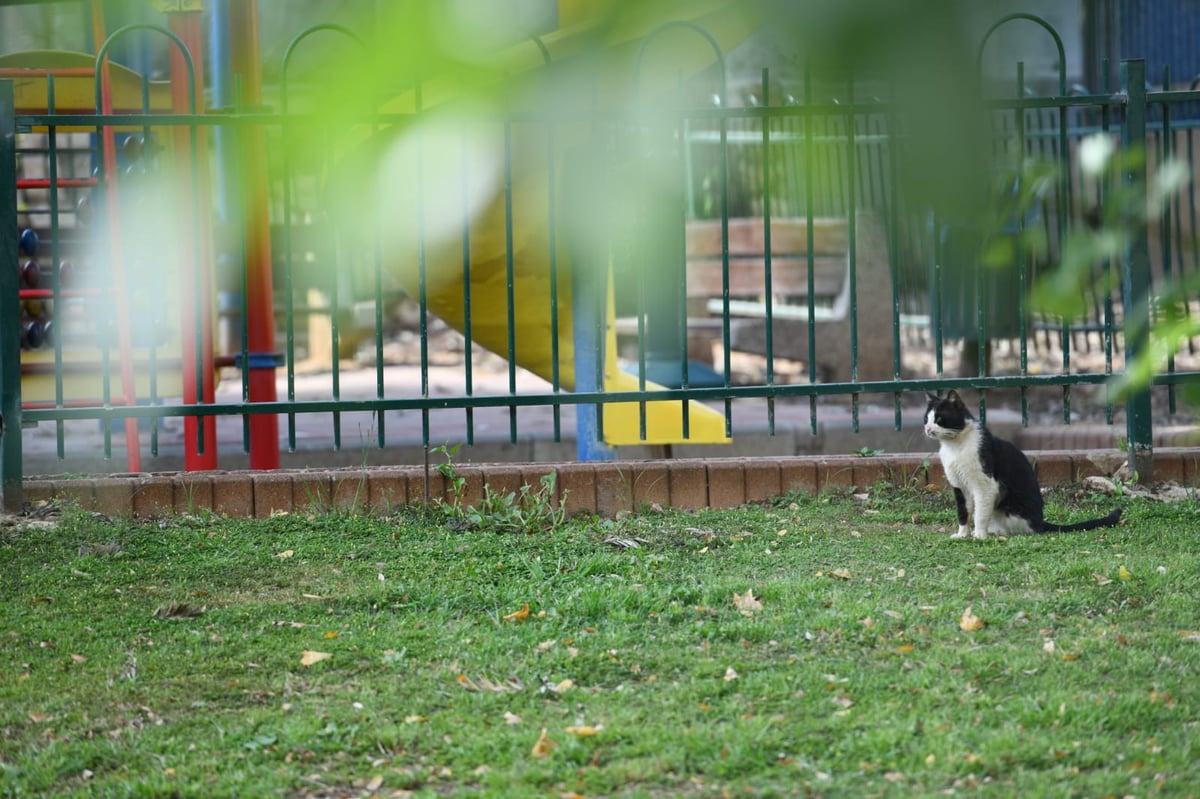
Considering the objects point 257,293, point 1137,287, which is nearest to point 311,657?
point 257,293

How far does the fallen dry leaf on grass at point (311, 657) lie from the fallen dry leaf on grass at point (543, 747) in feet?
2.52

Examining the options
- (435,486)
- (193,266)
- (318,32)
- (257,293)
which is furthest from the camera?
(257,293)

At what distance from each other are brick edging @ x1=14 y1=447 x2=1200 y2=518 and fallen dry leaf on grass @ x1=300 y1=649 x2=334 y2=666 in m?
1.68

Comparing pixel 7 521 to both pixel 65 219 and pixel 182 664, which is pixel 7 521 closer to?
pixel 182 664

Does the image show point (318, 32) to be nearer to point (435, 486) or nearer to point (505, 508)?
point (505, 508)

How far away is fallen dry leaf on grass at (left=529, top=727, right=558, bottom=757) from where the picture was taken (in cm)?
245

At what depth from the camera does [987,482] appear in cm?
423

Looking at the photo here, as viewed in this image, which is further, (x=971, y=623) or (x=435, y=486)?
(x=435, y=486)

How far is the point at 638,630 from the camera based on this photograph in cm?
324

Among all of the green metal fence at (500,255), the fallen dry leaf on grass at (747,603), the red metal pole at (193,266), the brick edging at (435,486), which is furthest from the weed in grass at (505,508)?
the red metal pole at (193,266)

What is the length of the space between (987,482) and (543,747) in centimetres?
227

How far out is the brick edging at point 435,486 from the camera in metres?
4.79

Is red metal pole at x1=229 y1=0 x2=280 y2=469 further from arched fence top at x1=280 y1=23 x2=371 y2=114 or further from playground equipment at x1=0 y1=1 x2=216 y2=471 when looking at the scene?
arched fence top at x1=280 y1=23 x2=371 y2=114

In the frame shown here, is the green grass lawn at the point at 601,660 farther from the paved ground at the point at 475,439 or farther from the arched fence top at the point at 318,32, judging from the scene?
the paved ground at the point at 475,439
